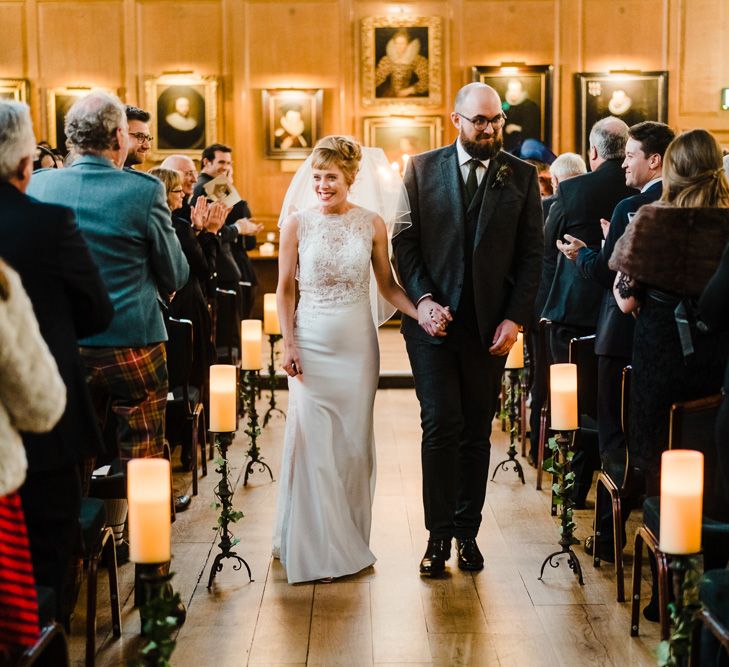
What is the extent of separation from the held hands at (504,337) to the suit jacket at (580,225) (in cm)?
108

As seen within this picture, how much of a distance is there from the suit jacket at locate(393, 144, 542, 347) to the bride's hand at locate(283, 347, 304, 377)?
1.56 feet

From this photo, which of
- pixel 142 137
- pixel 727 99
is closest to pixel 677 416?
pixel 142 137

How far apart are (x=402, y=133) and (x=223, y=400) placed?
9371 millimetres

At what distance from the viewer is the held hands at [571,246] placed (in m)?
4.95

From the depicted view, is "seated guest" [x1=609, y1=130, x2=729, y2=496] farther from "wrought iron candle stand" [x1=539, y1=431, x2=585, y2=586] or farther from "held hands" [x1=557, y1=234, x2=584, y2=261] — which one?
"held hands" [x1=557, y1=234, x2=584, y2=261]

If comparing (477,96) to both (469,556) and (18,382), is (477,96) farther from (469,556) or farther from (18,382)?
(18,382)

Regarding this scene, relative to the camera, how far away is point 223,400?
14.7 ft

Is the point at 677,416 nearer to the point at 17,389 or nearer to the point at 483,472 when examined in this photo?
the point at 483,472

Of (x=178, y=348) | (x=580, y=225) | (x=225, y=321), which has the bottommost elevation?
(x=225, y=321)

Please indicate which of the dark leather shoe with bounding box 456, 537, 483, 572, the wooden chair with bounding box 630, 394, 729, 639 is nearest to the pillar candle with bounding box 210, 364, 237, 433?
the dark leather shoe with bounding box 456, 537, 483, 572

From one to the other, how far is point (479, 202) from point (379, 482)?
2.13 meters

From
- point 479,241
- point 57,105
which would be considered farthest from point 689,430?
point 57,105

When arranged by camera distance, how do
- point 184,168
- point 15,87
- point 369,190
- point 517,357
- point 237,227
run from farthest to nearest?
point 15,87
point 237,227
point 184,168
point 517,357
point 369,190

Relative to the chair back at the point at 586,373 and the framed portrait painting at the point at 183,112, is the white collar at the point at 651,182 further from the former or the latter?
the framed portrait painting at the point at 183,112
